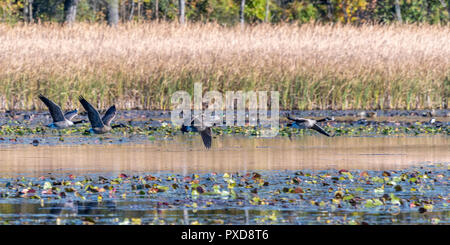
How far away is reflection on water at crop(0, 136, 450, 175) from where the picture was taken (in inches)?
402

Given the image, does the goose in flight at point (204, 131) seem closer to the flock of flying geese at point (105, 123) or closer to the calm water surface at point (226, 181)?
the flock of flying geese at point (105, 123)

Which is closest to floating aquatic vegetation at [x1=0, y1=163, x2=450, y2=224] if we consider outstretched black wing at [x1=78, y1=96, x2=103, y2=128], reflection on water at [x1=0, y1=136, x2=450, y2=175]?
reflection on water at [x1=0, y1=136, x2=450, y2=175]

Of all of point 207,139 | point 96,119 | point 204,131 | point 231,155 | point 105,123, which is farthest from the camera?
point 105,123

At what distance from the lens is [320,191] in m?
8.45

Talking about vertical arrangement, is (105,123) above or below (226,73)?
below

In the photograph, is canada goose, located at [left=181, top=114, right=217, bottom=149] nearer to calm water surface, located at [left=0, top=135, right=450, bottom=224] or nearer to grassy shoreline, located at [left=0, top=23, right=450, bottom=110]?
calm water surface, located at [left=0, top=135, right=450, bottom=224]

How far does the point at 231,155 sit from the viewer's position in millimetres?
11461

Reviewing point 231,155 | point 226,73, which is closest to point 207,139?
point 231,155

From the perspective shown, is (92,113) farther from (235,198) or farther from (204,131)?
(235,198)

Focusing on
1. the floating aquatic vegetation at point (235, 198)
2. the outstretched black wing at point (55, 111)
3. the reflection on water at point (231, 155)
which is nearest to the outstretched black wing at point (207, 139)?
the reflection on water at point (231, 155)

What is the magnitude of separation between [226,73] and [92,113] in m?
6.83

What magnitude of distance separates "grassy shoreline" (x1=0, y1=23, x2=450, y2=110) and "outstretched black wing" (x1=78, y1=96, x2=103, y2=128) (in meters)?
5.96

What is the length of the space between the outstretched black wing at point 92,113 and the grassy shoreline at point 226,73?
5960 millimetres

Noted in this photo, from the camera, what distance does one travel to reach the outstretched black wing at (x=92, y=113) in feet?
37.7
